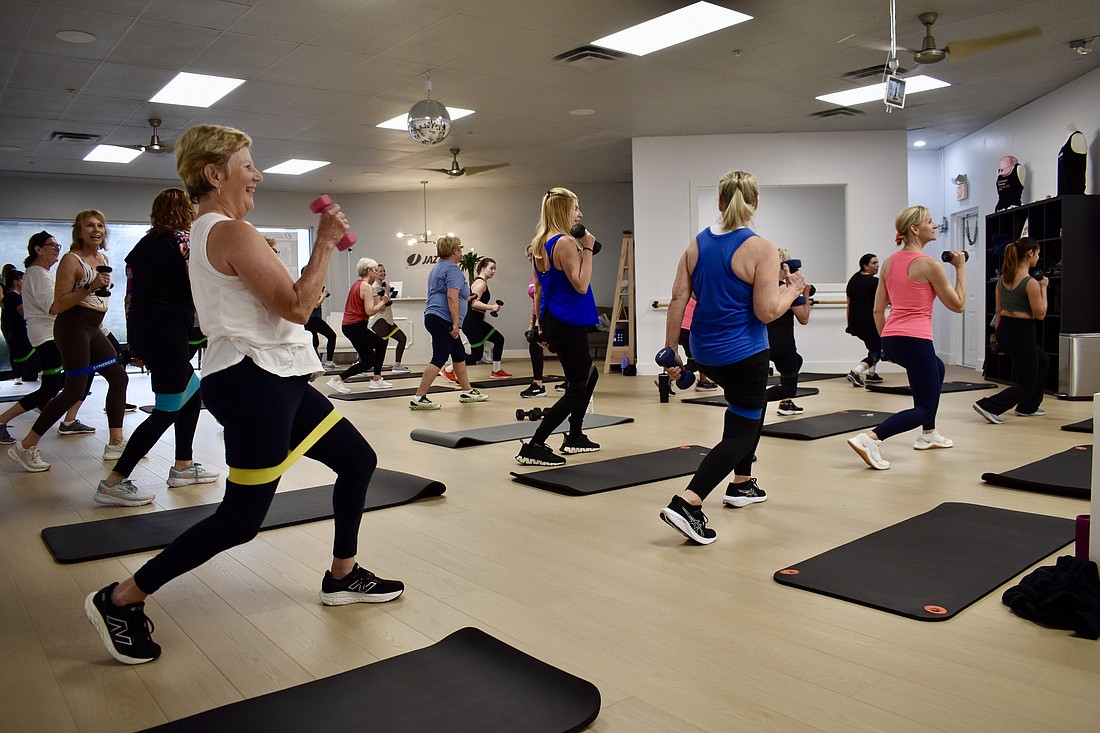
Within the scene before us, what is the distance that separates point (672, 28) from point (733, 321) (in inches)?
150

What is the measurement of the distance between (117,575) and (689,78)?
6.29 meters

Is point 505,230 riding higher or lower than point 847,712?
higher

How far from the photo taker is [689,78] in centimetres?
745

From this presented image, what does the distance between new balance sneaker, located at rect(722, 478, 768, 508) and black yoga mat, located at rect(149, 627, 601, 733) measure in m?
1.71

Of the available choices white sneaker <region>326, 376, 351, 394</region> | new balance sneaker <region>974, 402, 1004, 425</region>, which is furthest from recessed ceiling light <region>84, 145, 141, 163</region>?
new balance sneaker <region>974, 402, 1004, 425</region>

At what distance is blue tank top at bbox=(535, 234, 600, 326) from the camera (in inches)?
173

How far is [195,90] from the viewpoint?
292 inches

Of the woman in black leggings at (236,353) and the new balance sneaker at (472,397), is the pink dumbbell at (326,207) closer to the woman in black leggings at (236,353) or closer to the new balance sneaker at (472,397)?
the woman in black leggings at (236,353)

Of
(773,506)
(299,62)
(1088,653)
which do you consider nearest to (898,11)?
(773,506)

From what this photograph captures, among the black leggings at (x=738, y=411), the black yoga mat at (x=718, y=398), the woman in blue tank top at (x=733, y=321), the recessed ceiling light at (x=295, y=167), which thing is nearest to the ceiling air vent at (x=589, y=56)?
the black yoga mat at (x=718, y=398)

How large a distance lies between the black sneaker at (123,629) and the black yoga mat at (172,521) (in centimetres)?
99

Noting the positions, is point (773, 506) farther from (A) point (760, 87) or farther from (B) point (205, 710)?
(A) point (760, 87)

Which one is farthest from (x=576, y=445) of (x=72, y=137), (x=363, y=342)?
(x=72, y=137)

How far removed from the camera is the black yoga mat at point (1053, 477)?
3.59 metres
